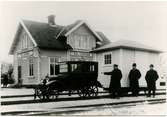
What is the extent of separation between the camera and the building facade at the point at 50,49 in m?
16.0

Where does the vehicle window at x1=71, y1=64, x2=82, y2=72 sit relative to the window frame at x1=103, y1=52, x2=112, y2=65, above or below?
below

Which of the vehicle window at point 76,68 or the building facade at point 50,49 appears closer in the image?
the vehicle window at point 76,68

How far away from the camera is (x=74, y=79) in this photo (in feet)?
35.8

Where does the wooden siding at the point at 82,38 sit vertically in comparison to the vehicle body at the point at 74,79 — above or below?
above

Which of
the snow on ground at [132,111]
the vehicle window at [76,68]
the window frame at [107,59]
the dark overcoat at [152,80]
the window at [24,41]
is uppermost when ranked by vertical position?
the window at [24,41]

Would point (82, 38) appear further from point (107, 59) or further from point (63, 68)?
point (63, 68)

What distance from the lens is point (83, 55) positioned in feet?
59.5

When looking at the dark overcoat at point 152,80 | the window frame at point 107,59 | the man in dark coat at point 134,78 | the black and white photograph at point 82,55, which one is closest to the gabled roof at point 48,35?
the black and white photograph at point 82,55

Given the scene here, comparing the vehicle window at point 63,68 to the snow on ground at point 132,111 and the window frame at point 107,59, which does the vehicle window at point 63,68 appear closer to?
the snow on ground at point 132,111

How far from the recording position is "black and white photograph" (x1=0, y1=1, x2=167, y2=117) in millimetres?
8148

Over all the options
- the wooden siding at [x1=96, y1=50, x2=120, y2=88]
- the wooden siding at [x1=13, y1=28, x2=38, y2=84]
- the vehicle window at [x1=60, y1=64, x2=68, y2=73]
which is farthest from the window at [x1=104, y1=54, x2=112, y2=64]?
the vehicle window at [x1=60, y1=64, x2=68, y2=73]

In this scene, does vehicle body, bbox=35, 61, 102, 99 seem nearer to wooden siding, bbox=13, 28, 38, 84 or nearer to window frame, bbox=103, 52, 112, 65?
window frame, bbox=103, 52, 112, 65

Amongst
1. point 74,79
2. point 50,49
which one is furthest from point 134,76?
point 50,49

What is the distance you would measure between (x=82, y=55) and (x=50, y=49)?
1.79 meters
